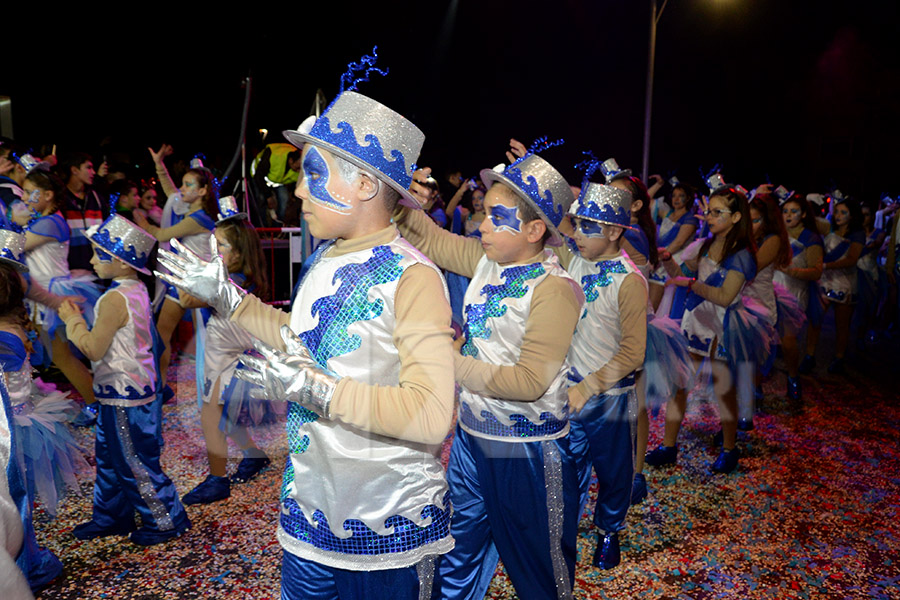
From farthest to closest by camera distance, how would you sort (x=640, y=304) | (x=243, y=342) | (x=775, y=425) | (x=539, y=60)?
Answer: (x=539, y=60) < (x=775, y=425) < (x=243, y=342) < (x=640, y=304)

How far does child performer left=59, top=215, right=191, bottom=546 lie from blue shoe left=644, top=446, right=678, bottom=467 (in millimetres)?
3258

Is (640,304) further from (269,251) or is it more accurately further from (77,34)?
(77,34)

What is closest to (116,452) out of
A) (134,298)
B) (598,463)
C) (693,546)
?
(134,298)

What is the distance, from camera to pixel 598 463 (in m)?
3.58

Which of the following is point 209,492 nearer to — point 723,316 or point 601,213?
point 601,213

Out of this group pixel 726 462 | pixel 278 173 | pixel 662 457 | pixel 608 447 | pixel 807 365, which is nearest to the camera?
pixel 608 447

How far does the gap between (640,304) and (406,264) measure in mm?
1975

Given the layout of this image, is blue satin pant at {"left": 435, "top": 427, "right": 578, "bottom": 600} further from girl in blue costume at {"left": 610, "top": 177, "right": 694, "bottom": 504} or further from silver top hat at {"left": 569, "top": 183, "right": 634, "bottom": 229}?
girl in blue costume at {"left": 610, "top": 177, "right": 694, "bottom": 504}

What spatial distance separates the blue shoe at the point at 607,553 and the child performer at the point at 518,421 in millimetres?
833

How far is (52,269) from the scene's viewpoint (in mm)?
5641

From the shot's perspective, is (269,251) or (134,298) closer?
(134,298)

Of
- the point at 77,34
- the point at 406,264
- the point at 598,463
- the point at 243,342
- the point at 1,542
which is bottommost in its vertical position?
the point at 598,463

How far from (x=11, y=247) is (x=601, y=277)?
279 cm

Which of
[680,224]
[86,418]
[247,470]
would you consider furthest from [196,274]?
[680,224]
